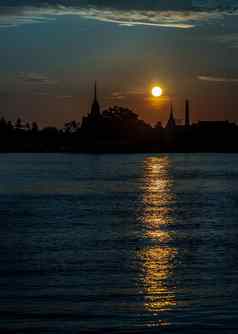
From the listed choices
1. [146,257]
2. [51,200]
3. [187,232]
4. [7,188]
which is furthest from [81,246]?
[7,188]

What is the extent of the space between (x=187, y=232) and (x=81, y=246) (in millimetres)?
7543

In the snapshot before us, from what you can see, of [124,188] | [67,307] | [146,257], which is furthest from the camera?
[124,188]

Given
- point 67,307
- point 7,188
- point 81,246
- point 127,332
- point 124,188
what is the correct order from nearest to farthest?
point 127,332, point 67,307, point 81,246, point 7,188, point 124,188

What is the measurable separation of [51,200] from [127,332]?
44.3m

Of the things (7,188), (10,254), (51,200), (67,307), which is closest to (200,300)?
(67,307)

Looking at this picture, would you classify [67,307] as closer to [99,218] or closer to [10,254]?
[10,254]

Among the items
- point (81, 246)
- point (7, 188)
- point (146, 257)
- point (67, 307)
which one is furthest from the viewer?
point (7, 188)

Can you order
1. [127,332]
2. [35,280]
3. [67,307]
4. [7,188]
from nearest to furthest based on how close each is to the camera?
[127,332]
[67,307]
[35,280]
[7,188]

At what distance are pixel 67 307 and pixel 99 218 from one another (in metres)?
26.0

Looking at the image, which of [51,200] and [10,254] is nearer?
[10,254]

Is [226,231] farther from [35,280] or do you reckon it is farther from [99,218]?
[35,280]

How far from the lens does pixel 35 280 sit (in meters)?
21.9

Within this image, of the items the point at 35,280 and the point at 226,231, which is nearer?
the point at 35,280

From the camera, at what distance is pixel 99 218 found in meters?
43.9
